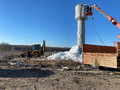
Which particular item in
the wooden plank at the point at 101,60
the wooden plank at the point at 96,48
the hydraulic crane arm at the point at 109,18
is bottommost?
the wooden plank at the point at 101,60

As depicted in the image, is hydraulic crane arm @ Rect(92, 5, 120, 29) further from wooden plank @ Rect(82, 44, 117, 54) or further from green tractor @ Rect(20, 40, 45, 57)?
green tractor @ Rect(20, 40, 45, 57)

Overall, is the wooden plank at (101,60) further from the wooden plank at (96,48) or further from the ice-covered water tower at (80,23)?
the ice-covered water tower at (80,23)

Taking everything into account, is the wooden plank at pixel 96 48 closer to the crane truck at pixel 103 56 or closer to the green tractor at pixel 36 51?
the crane truck at pixel 103 56

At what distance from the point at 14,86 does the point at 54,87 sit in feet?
5.00

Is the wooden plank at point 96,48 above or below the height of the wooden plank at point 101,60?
above

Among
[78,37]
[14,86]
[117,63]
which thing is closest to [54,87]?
[14,86]

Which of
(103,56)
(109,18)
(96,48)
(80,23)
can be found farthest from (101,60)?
(80,23)

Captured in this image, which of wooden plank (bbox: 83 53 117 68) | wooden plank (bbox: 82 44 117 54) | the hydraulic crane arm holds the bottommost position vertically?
wooden plank (bbox: 83 53 117 68)

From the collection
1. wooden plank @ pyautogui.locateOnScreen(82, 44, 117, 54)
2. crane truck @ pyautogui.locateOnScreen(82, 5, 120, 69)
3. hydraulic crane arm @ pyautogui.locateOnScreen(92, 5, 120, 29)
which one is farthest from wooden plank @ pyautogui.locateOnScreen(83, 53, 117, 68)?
hydraulic crane arm @ pyautogui.locateOnScreen(92, 5, 120, 29)

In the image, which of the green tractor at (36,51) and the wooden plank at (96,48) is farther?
the green tractor at (36,51)

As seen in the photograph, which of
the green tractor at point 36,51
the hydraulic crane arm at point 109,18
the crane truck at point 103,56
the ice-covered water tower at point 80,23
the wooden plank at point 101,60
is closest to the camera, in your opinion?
the crane truck at point 103,56

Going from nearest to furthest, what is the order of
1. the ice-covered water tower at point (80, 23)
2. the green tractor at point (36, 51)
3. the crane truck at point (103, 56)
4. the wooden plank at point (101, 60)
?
the crane truck at point (103, 56) → the wooden plank at point (101, 60) → the green tractor at point (36, 51) → the ice-covered water tower at point (80, 23)

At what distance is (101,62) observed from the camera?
7754 millimetres

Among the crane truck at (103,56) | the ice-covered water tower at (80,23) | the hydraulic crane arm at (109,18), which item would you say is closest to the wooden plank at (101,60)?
the crane truck at (103,56)
